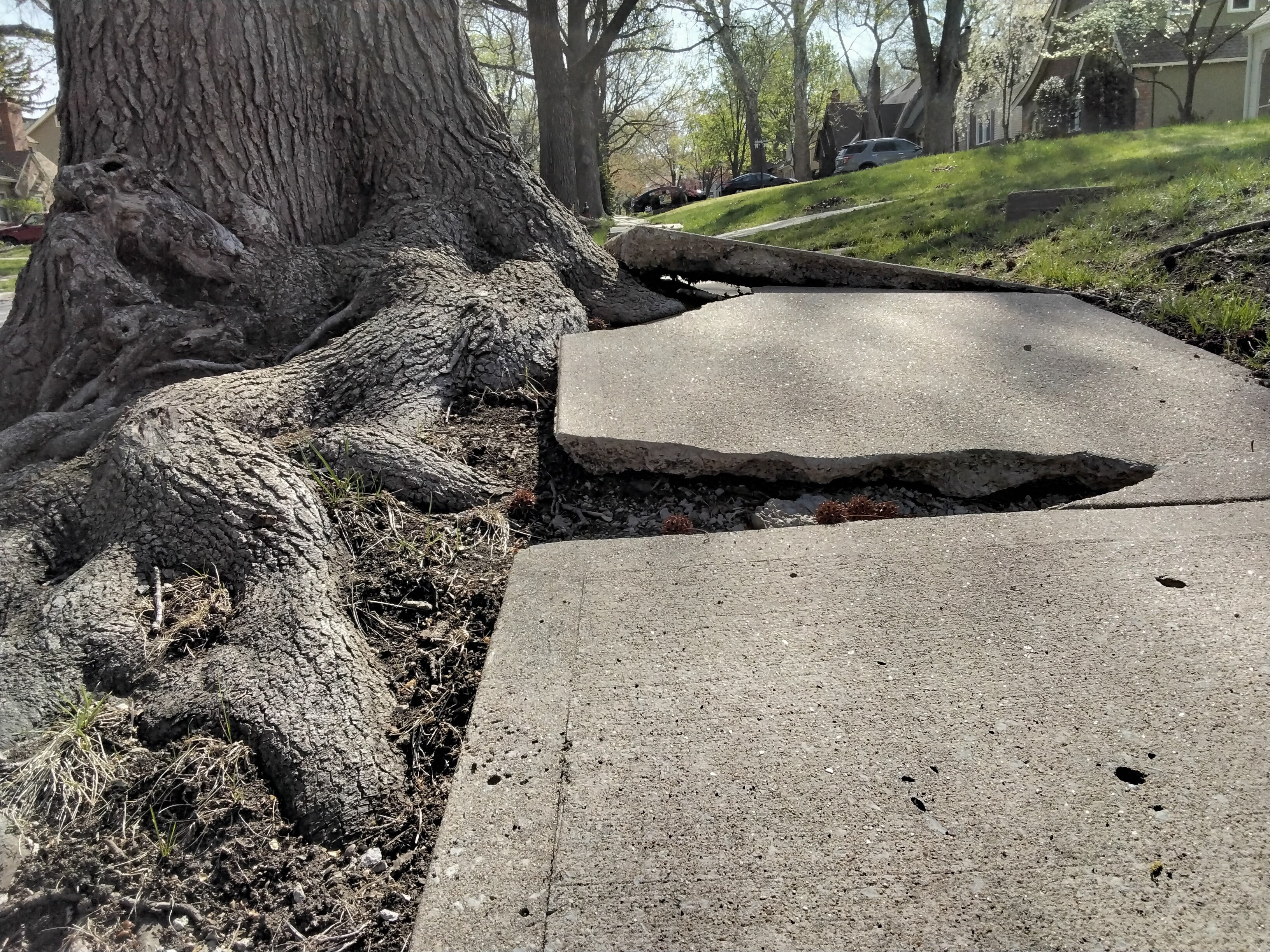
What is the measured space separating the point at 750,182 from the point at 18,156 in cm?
4893

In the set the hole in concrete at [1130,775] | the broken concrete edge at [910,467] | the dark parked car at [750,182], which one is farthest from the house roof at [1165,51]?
the hole in concrete at [1130,775]

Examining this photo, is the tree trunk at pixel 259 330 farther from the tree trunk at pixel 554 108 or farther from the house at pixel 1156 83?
the house at pixel 1156 83

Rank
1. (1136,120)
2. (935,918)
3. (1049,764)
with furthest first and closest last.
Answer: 1. (1136,120)
2. (1049,764)
3. (935,918)

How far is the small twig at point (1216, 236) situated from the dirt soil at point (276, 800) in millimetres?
2904

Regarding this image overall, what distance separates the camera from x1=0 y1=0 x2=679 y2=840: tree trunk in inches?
82.3

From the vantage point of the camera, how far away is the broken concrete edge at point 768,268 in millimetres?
4766

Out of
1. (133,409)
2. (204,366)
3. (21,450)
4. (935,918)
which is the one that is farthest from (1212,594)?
(21,450)

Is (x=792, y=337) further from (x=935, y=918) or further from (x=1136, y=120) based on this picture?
(x=1136, y=120)

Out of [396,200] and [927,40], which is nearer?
[396,200]

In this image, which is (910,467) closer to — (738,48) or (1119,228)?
(1119,228)

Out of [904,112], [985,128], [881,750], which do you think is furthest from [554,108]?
[985,128]

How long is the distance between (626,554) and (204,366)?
209cm

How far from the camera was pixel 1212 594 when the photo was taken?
7.09 feet

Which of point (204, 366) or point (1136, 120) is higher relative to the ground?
point (1136, 120)
